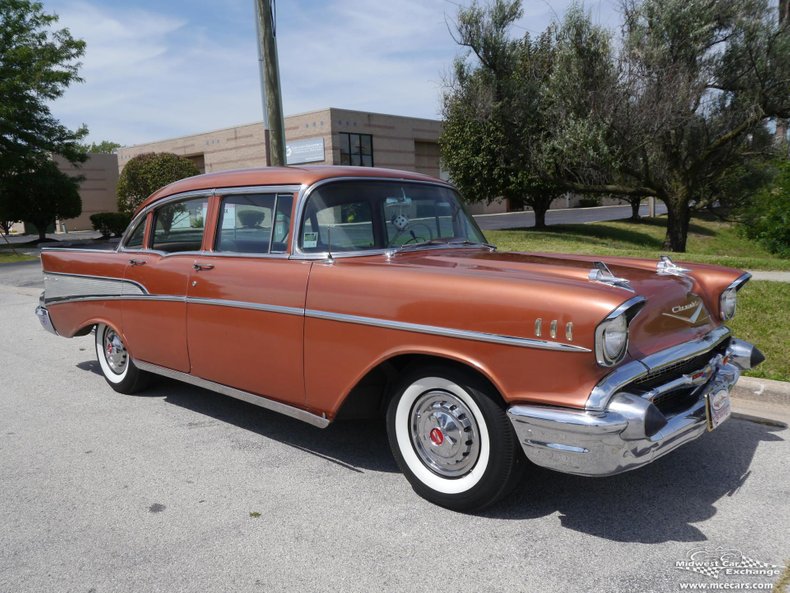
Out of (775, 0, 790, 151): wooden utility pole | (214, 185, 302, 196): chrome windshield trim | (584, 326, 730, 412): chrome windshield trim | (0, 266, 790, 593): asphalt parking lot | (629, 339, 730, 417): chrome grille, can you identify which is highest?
(775, 0, 790, 151): wooden utility pole

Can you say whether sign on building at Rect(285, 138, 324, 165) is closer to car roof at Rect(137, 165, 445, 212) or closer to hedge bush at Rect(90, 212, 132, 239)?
hedge bush at Rect(90, 212, 132, 239)

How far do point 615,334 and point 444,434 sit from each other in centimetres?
100

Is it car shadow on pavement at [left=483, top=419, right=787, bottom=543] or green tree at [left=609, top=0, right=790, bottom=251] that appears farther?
green tree at [left=609, top=0, right=790, bottom=251]

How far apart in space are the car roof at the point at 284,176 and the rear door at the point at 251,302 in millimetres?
93

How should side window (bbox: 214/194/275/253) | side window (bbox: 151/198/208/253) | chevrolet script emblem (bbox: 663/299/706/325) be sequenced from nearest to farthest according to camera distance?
chevrolet script emblem (bbox: 663/299/706/325) < side window (bbox: 214/194/275/253) < side window (bbox: 151/198/208/253)

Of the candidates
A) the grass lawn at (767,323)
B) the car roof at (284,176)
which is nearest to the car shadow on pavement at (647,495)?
the grass lawn at (767,323)

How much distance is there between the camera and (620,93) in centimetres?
1425

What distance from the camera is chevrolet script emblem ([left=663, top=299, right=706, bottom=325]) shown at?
3258 millimetres

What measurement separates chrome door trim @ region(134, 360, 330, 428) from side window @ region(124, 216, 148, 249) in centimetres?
94

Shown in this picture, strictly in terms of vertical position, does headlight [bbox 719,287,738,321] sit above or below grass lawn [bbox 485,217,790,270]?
above

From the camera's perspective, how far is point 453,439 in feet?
10.6

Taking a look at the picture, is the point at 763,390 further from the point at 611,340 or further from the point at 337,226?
the point at 337,226

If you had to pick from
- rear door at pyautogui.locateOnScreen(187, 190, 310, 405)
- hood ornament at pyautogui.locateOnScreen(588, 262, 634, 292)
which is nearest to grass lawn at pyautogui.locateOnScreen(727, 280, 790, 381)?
hood ornament at pyautogui.locateOnScreen(588, 262, 634, 292)

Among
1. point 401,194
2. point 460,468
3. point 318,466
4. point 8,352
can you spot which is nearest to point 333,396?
point 318,466
